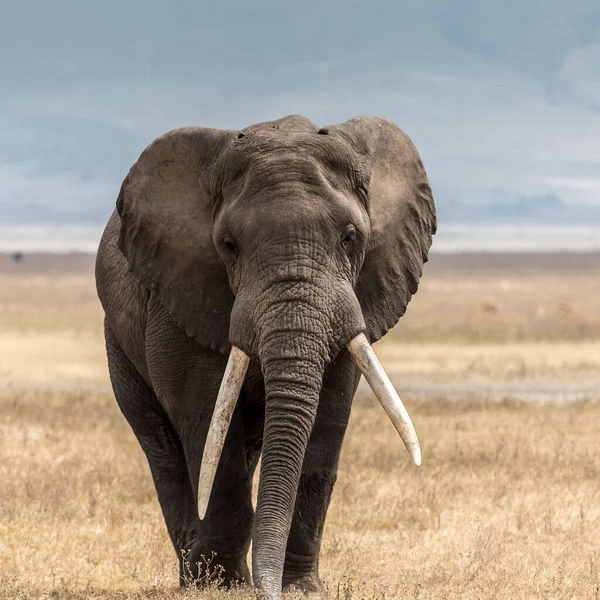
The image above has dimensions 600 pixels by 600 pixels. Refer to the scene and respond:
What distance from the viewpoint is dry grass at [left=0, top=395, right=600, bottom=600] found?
365 inches

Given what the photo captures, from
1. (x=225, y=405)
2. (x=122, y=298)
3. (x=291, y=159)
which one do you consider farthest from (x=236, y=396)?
(x=122, y=298)

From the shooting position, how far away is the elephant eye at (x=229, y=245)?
24.6 feet

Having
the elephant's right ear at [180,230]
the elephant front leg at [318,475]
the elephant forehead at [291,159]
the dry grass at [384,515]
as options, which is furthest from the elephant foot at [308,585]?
the elephant forehead at [291,159]

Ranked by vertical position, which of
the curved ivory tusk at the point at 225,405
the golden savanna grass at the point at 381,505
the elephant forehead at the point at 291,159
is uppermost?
the elephant forehead at the point at 291,159

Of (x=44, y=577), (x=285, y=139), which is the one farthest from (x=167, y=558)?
(x=285, y=139)

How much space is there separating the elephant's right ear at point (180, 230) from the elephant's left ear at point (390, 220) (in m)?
0.78

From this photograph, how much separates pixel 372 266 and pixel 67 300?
2603 inches

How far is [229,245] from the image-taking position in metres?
7.55

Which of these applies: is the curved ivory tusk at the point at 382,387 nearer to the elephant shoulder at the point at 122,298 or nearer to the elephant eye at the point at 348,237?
the elephant eye at the point at 348,237

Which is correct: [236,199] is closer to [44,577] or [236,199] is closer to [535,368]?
[44,577]

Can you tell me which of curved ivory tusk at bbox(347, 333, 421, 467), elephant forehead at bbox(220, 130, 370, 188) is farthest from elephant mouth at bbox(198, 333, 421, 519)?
elephant forehead at bbox(220, 130, 370, 188)

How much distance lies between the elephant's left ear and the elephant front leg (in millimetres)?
321

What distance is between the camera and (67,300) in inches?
2869

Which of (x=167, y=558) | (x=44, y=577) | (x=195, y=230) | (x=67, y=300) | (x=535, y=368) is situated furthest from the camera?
(x=67, y=300)
